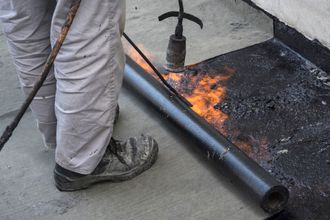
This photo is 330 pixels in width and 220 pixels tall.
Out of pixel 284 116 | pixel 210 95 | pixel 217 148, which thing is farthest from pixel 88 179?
pixel 284 116

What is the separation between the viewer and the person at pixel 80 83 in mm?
2154

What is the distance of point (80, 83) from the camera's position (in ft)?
7.39

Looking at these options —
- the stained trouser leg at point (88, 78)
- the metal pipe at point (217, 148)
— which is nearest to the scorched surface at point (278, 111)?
the metal pipe at point (217, 148)

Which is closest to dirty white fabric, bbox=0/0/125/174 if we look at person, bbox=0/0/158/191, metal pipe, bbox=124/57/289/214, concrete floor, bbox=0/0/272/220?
person, bbox=0/0/158/191

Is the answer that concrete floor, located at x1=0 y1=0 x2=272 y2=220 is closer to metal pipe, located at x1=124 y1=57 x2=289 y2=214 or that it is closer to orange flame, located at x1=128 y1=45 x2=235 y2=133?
metal pipe, located at x1=124 y1=57 x2=289 y2=214

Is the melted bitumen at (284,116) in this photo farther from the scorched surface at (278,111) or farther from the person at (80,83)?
the person at (80,83)

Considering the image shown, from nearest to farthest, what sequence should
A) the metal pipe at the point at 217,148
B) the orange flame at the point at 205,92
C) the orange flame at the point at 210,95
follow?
1. the metal pipe at the point at 217,148
2. the orange flame at the point at 210,95
3. the orange flame at the point at 205,92

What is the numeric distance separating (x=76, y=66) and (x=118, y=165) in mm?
701

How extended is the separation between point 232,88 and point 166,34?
0.97m

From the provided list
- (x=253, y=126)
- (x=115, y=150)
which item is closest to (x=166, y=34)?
(x=253, y=126)

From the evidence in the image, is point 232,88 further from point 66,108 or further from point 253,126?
point 66,108

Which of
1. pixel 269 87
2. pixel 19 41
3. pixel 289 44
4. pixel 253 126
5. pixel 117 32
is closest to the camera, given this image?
pixel 117 32

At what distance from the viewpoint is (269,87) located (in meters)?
3.48

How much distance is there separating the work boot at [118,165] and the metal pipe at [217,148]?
0.25 meters
